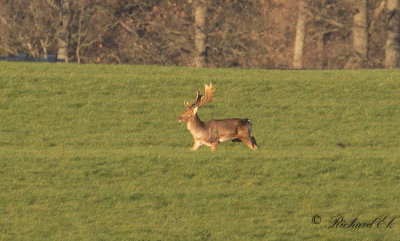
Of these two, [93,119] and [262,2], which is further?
[262,2]

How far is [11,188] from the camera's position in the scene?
17438 mm

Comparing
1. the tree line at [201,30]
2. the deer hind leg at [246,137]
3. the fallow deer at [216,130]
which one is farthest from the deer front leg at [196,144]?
the tree line at [201,30]

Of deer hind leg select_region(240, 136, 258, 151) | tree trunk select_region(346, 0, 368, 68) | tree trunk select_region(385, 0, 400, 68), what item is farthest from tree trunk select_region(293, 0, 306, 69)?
deer hind leg select_region(240, 136, 258, 151)

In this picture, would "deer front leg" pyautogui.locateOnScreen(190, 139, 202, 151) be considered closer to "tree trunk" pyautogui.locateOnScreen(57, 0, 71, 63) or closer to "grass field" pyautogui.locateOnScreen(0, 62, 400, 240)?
"grass field" pyautogui.locateOnScreen(0, 62, 400, 240)

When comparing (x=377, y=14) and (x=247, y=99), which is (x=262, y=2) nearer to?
(x=377, y=14)

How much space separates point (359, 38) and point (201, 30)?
27.4 feet

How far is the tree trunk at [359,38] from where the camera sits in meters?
49.4

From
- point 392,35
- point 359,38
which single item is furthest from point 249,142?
point 392,35

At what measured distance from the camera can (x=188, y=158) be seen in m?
19.2

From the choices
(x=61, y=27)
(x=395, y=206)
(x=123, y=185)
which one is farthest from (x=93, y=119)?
(x=61, y=27)

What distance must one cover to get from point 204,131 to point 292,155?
6.19ft

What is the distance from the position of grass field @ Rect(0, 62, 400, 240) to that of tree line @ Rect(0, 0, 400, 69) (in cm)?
1807

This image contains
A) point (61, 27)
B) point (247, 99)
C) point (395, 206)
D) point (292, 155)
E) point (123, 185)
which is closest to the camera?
point (395, 206)

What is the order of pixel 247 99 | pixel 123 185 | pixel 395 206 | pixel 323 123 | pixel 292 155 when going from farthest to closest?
pixel 247 99 < pixel 323 123 < pixel 292 155 < pixel 123 185 < pixel 395 206
